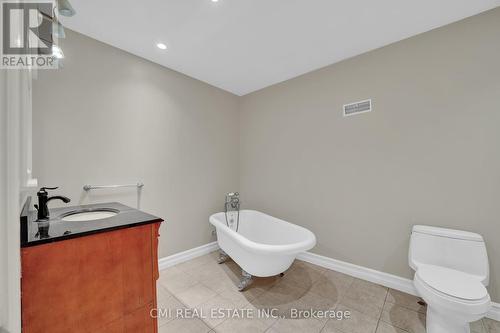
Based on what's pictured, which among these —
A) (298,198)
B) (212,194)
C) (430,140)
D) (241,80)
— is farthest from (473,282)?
(241,80)

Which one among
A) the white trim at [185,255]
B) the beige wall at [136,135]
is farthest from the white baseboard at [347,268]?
the beige wall at [136,135]

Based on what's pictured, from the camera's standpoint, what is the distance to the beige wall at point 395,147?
166 cm

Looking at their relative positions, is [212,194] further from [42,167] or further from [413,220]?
[413,220]

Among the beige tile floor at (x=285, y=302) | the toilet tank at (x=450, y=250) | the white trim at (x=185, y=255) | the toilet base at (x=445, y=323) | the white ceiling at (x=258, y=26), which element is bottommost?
the beige tile floor at (x=285, y=302)

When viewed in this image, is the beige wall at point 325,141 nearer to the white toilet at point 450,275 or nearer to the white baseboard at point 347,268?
the white baseboard at point 347,268

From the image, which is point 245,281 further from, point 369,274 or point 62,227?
point 62,227

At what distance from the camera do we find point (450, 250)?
1.65 m

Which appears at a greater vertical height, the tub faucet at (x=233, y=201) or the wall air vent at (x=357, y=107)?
the wall air vent at (x=357, y=107)

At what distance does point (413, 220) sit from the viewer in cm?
194

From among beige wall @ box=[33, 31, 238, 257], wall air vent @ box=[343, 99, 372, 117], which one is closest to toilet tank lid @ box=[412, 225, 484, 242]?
wall air vent @ box=[343, 99, 372, 117]

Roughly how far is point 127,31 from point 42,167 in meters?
1.42

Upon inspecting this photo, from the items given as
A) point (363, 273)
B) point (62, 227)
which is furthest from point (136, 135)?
point (363, 273)

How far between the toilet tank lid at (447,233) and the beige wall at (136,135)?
242cm

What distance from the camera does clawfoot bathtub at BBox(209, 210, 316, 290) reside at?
68.7 inches
